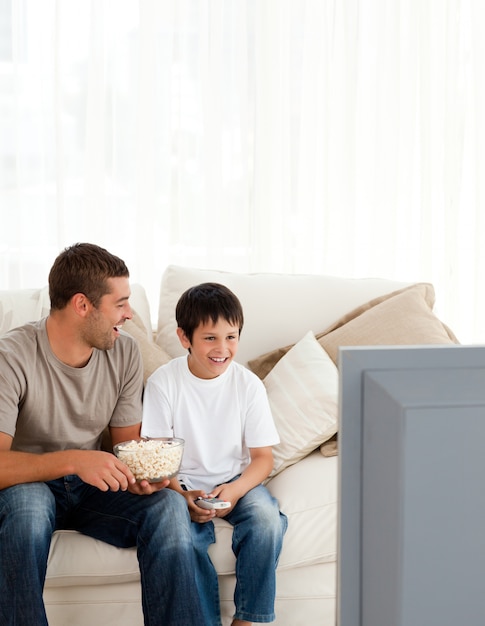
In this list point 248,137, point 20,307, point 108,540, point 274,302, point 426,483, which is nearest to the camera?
point 426,483

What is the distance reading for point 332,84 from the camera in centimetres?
341

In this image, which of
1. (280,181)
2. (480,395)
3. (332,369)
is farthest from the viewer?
(280,181)

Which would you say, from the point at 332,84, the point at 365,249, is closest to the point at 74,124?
the point at 332,84

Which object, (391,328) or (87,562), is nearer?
(87,562)

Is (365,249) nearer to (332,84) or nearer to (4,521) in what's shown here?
(332,84)

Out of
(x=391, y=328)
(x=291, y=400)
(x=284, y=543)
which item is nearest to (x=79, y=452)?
(x=284, y=543)

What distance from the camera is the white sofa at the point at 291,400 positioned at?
5.94ft

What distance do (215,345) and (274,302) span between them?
1.78 feet

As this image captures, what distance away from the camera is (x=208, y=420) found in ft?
6.60

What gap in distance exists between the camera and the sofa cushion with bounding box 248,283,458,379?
2324 mm

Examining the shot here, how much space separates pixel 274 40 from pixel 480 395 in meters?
3.09

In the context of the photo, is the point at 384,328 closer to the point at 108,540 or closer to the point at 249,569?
the point at 249,569

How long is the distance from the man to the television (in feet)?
4.00

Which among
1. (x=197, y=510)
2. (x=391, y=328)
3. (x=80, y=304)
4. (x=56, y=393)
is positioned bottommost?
(x=197, y=510)
